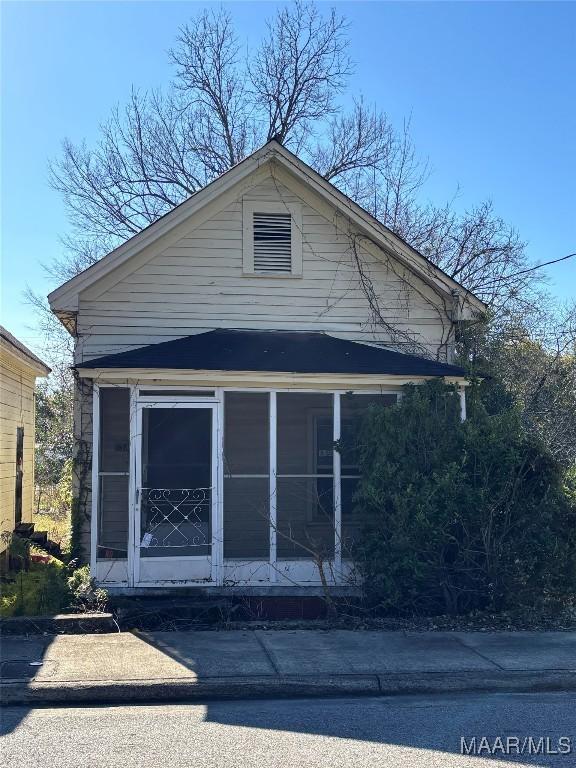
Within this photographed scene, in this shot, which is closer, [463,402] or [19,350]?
[463,402]

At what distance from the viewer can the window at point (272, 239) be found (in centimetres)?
1091

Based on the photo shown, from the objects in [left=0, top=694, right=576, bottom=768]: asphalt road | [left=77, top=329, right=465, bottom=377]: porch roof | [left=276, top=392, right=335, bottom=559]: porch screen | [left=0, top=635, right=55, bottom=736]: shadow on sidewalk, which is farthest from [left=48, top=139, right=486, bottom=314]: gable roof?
[left=0, top=694, right=576, bottom=768]: asphalt road

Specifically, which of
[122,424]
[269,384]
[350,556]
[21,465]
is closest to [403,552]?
[350,556]

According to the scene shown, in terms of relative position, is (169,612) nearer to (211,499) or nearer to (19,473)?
(211,499)

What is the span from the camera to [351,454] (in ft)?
31.8

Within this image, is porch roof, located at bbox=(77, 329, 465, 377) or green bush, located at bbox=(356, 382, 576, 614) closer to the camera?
green bush, located at bbox=(356, 382, 576, 614)

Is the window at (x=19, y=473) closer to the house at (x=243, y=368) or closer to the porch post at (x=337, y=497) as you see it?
the house at (x=243, y=368)

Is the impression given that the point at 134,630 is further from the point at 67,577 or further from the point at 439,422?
the point at 439,422

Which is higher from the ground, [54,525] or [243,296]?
[243,296]

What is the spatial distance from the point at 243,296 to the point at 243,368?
6.33ft

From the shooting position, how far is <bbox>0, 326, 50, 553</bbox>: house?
12.0 metres

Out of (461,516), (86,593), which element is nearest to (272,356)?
(461,516)

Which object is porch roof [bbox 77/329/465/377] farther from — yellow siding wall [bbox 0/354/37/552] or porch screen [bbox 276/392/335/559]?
yellow siding wall [bbox 0/354/37/552]

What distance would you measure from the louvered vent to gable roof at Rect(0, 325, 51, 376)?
3.87m
